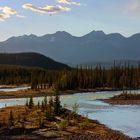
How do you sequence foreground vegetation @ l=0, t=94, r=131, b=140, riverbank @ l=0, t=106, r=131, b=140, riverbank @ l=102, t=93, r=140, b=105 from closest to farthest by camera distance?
riverbank @ l=0, t=106, r=131, b=140, foreground vegetation @ l=0, t=94, r=131, b=140, riverbank @ l=102, t=93, r=140, b=105

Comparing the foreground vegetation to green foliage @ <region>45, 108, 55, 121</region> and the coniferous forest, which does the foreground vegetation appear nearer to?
green foliage @ <region>45, 108, 55, 121</region>

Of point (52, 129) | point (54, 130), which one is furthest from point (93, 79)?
point (54, 130)

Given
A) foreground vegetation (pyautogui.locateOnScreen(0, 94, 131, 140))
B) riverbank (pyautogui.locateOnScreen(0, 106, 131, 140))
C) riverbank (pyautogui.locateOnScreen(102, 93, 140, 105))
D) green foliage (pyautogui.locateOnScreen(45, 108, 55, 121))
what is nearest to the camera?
riverbank (pyautogui.locateOnScreen(0, 106, 131, 140))

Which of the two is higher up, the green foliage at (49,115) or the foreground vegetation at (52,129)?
the green foliage at (49,115)

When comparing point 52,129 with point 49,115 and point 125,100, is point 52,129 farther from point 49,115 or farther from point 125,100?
point 125,100

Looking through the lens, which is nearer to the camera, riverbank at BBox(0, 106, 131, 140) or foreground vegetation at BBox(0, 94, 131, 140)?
riverbank at BBox(0, 106, 131, 140)

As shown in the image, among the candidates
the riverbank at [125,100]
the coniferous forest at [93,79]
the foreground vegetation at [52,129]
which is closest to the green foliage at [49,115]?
the foreground vegetation at [52,129]

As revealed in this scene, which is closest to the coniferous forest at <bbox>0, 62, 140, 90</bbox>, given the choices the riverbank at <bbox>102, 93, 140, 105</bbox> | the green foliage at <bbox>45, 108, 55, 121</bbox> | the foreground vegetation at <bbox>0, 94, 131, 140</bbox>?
the riverbank at <bbox>102, 93, 140, 105</bbox>

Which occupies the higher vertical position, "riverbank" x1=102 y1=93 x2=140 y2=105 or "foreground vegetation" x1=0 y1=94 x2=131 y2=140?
"riverbank" x1=102 y1=93 x2=140 y2=105

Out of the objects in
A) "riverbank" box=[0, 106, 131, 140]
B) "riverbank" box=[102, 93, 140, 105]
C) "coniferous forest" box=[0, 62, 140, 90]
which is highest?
"coniferous forest" box=[0, 62, 140, 90]

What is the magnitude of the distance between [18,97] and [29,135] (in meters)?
81.7


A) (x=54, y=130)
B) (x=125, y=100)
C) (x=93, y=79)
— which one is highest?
(x=93, y=79)

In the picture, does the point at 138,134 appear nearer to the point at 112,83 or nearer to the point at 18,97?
the point at 18,97

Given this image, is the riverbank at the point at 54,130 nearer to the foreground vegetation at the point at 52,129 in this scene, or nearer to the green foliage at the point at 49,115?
the foreground vegetation at the point at 52,129
